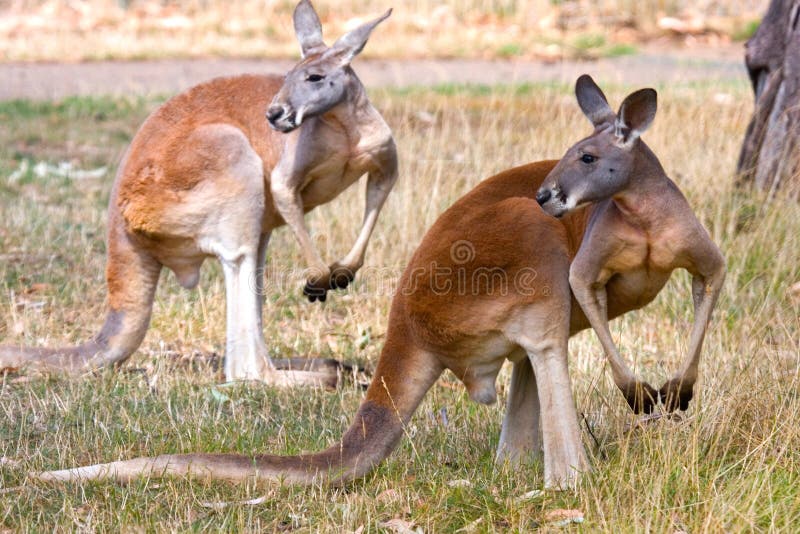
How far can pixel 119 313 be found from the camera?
458 centimetres

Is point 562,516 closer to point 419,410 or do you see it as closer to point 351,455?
point 351,455

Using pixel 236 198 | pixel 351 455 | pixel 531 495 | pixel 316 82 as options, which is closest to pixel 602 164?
pixel 531 495

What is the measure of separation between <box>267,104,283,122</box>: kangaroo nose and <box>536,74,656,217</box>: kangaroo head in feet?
4.36

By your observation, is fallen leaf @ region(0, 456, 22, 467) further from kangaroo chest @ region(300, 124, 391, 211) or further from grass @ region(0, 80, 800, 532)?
kangaroo chest @ region(300, 124, 391, 211)

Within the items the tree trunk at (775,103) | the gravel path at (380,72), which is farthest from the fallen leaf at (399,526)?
the gravel path at (380,72)

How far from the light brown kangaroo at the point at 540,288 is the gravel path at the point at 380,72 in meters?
7.34

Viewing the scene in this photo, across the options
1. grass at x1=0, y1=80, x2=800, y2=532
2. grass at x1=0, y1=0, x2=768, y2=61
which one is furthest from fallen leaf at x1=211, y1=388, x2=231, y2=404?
grass at x1=0, y1=0, x2=768, y2=61

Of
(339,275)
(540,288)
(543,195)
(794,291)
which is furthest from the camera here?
(794,291)

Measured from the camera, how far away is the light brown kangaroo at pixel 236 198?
4.48 meters

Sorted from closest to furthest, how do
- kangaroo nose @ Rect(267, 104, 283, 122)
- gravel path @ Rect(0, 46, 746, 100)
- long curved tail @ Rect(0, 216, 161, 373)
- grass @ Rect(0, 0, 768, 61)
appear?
kangaroo nose @ Rect(267, 104, 283, 122)
long curved tail @ Rect(0, 216, 161, 373)
gravel path @ Rect(0, 46, 746, 100)
grass @ Rect(0, 0, 768, 61)

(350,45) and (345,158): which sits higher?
(350,45)

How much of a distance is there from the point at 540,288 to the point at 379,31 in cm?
1135

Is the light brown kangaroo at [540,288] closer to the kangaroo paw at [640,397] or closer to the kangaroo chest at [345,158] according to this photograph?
the kangaroo paw at [640,397]

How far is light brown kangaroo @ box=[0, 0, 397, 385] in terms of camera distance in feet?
14.7
